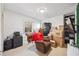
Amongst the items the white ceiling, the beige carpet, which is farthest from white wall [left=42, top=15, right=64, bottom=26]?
the beige carpet

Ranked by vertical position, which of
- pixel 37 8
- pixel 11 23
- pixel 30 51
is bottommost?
pixel 30 51

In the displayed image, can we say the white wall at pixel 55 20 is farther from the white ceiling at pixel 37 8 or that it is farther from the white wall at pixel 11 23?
the white wall at pixel 11 23

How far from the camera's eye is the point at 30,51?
1.74 metres

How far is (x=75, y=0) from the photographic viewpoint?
1744 millimetres

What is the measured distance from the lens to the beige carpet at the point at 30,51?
5.65 ft

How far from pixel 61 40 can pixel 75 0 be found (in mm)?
569

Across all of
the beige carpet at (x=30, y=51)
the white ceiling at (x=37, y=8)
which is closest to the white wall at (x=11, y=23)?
the white ceiling at (x=37, y=8)

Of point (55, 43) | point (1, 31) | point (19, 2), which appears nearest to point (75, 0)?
point (55, 43)

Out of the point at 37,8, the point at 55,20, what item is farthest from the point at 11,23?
the point at 55,20

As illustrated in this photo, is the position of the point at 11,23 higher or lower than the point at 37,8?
lower

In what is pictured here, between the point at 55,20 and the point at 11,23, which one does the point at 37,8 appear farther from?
the point at 11,23

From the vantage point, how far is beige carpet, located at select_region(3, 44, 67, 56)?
172cm

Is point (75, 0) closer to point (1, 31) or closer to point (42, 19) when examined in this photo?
point (42, 19)

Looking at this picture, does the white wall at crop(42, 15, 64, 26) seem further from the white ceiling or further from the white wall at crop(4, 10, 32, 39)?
the white wall at crop(4, 10, 32, 39)
